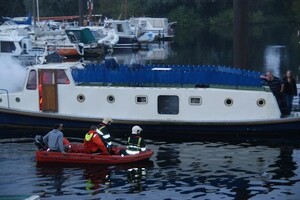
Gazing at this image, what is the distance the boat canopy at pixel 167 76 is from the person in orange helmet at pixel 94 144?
17.4ft

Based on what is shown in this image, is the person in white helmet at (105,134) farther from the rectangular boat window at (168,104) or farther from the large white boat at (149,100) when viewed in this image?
the rectangular boat window at (168,104)

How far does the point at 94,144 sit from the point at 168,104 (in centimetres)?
557

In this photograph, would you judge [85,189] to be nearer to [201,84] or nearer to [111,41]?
[201,84]

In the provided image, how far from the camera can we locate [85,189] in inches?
886

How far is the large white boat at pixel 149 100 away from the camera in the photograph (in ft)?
96.5

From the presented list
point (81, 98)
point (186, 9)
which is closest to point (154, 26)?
point (186, 9)

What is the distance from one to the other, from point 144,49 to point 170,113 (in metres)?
57.5

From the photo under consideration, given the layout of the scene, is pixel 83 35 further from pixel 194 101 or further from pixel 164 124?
pixel 164 124

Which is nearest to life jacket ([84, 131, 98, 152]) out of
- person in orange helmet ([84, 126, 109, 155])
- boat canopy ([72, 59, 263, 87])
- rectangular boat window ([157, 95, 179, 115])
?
person in orange helmet ([84, 126, 109, 155])

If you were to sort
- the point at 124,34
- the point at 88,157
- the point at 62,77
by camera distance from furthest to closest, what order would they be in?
the point at 124,34
the point at 62,77
the point at 88,157

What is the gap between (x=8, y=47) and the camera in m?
62.2

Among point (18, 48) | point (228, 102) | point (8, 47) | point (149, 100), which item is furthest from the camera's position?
point (8, 47)

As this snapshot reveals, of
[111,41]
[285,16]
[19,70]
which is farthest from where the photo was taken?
[285,16]

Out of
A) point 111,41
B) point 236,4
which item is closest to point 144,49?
point 111,41
